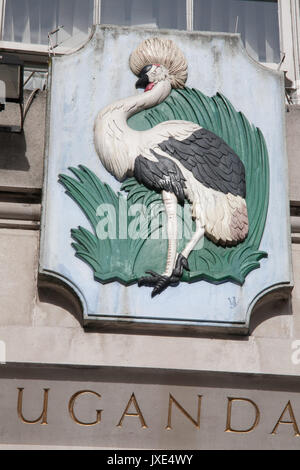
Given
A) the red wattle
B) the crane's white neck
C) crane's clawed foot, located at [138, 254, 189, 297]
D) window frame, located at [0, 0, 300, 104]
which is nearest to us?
crane's clawed foot, located at [138, 254, 189, 297]

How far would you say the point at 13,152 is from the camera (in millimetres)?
11805

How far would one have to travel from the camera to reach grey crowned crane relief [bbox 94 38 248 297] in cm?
1143

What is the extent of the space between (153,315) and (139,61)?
103 inches

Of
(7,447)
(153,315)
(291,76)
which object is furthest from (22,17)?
(7,447)

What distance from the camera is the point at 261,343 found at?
11.1 m

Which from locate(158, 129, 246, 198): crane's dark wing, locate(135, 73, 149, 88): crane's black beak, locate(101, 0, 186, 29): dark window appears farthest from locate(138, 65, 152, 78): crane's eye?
locate(101, 0, 186, 29): dark window

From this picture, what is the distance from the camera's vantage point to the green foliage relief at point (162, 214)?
11195mm

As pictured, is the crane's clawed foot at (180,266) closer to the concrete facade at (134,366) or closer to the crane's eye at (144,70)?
the concrete facade at (134,366)

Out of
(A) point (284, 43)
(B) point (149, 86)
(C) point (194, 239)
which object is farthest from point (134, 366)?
(A) point (284, 43)

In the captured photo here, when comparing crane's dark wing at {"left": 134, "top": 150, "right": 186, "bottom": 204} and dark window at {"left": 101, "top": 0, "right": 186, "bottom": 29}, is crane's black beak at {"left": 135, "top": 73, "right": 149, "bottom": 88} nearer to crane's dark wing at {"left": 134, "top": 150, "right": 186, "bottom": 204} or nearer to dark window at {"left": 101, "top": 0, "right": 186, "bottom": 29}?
crane's dark wing at {"left": 134, "top": 150, "right": 186, "bottom": 204}

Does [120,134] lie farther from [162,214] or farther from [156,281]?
[156,281]

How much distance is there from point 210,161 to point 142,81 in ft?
3.44

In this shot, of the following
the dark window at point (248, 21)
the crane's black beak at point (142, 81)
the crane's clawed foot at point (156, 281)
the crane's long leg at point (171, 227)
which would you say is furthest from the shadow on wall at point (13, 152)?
the dark window at point (248, 21)
